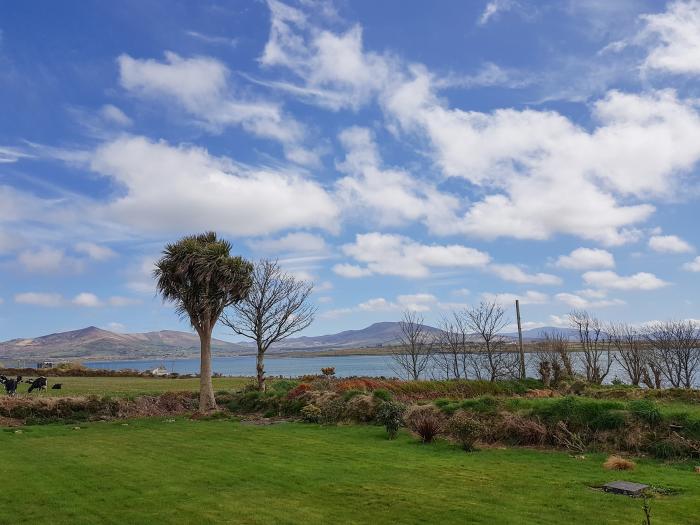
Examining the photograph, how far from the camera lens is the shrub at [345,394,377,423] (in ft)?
73.7

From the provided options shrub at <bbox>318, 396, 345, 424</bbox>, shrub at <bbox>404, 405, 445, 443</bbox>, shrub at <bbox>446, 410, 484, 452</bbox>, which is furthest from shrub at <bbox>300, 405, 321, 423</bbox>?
shrub at <bbox>446, 410, 484, 452</bbox>

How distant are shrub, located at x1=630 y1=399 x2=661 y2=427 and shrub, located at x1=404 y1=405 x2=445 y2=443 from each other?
5694 mm

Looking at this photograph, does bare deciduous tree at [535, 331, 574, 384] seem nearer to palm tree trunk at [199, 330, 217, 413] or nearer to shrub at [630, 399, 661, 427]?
shrub at [630, 399, 661, 427]

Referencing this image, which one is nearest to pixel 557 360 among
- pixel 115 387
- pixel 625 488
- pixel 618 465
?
pixel 618 465

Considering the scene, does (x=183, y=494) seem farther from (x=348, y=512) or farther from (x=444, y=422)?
(x=444, y=422)

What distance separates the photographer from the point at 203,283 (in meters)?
25.5

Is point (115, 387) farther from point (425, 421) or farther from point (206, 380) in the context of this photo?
point (425, 421)

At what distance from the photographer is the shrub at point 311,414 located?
23125 mm

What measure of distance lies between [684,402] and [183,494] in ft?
73.1

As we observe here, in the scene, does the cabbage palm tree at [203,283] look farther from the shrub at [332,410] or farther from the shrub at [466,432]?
the shrub at [466,432]

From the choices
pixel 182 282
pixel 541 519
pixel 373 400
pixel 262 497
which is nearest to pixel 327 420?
pixel 373 400

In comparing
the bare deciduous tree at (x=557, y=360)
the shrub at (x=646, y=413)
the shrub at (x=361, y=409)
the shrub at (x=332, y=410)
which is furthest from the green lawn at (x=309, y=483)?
the bare deciduous tree at (x=557, y=360)

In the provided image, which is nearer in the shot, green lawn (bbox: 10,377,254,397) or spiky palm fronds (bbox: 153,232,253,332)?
spiky palm fronds (bbox: 153,232,253,332)

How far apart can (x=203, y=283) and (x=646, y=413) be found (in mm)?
18254
